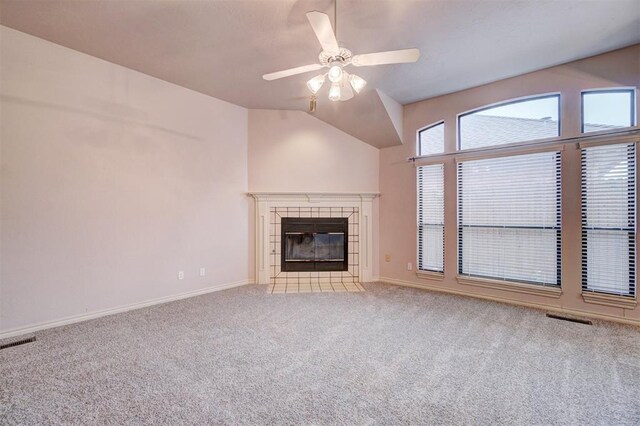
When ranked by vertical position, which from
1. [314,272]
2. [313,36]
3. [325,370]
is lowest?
[325,370]

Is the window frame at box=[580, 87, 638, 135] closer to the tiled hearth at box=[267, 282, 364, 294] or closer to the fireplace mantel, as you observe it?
the fireplace mantel

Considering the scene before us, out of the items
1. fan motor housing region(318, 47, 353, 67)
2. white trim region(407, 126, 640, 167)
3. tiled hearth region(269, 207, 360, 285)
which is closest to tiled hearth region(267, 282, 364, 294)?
tiled hearth region(269, 207, 360, 285)

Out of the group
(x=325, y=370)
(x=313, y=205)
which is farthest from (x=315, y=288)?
(x=325, y=370)

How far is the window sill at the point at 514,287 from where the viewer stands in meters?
3.46

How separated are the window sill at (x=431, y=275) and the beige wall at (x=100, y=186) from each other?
9.75 ft

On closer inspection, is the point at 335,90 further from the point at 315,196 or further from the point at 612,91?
the point at 612,91

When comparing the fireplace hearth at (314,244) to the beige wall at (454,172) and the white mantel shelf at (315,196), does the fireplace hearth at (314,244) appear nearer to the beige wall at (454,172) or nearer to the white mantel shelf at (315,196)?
the white mantel shelf at (315,196)

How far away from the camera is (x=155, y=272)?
373cm

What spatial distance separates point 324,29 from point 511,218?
330 cm

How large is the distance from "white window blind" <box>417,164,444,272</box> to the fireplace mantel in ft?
2.59

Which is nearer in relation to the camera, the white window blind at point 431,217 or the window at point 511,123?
the window at point 511,123

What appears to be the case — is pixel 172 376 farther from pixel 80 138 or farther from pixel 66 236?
pixel 80 138

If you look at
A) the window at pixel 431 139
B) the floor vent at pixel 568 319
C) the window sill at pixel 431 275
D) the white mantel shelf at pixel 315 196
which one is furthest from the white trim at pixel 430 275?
the window at pixel 431 139

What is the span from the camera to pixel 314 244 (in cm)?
498
